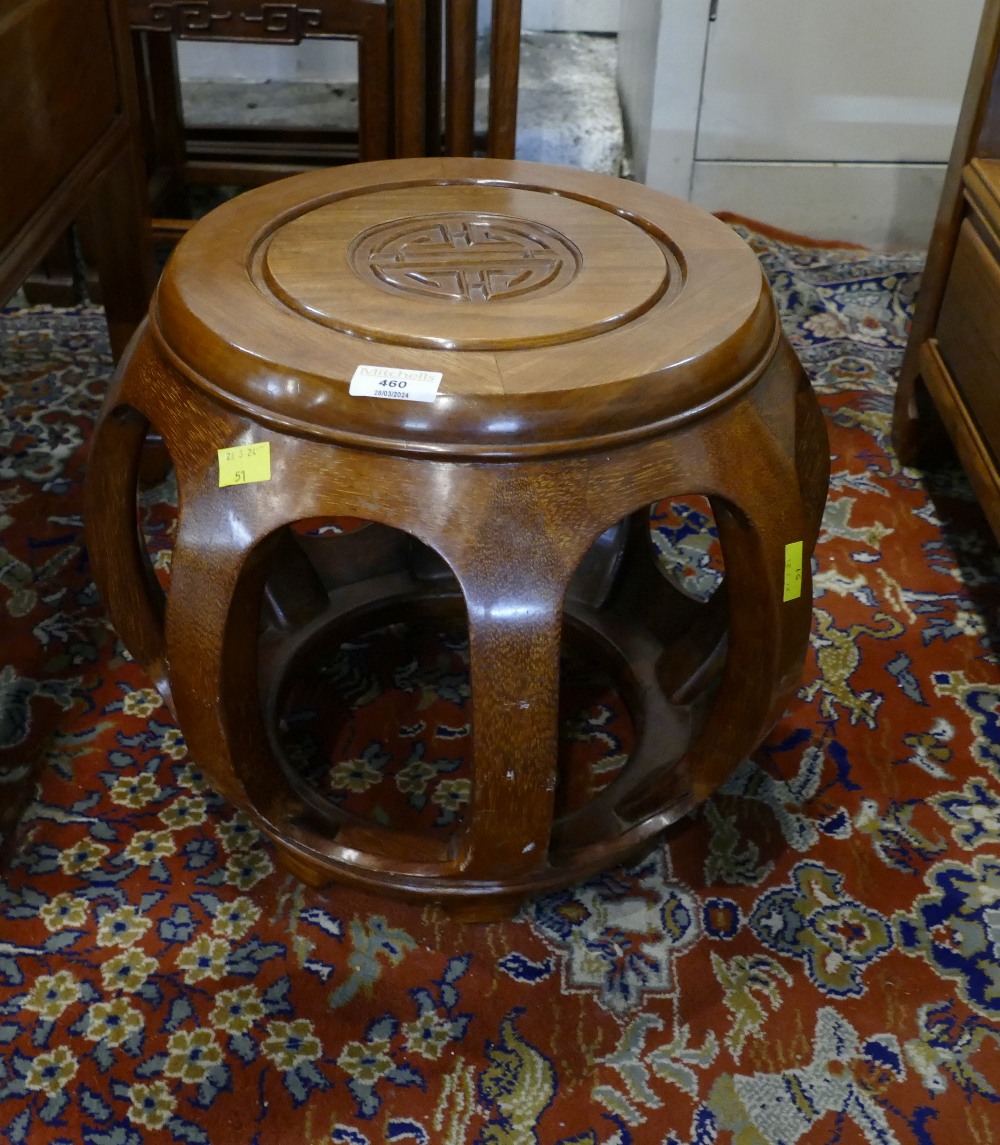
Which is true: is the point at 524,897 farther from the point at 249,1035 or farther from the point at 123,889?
the point at 123,889

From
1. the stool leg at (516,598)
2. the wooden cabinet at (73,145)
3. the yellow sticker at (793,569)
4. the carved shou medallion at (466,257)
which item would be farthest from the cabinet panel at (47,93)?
the yellow sticker at (793,569)

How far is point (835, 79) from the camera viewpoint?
2494 millimetres

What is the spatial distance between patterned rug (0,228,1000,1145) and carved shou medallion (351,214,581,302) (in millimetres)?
587

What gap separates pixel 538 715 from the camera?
3.05ft

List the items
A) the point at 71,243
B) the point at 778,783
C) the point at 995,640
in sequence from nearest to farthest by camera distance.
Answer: the point at 778,783 → the point at 995,640 → the point at 71,243

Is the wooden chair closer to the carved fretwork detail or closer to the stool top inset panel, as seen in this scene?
the carved fretwork detail

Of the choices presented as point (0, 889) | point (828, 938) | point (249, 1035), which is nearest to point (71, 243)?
point (0, 889)

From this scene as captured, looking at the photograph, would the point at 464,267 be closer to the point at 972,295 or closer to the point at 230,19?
the point at 972,295

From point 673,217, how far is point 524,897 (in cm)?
70

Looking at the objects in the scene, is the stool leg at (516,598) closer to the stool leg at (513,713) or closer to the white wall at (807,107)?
the stool leg at (513,713)

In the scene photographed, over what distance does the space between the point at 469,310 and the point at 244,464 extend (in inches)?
9.2

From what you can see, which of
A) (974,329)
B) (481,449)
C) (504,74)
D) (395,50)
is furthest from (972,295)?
(481,449)

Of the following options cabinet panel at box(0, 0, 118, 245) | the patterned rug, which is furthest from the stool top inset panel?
the patterned rug

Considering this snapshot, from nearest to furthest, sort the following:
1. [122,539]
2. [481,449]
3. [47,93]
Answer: [481,449] < [122,539] < [47,93]
